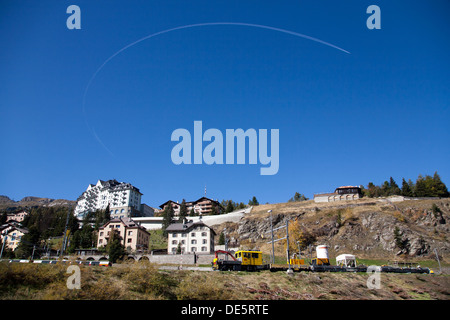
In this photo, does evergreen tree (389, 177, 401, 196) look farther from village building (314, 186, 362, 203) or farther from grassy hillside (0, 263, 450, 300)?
grassy hillside (0, 263, 450, 300)

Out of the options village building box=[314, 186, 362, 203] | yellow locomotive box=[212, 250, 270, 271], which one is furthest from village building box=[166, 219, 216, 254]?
village building box=[314, 186, 362, 203]

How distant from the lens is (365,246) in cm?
6925

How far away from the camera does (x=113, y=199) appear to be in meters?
138

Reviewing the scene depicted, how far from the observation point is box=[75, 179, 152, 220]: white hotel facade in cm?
13338

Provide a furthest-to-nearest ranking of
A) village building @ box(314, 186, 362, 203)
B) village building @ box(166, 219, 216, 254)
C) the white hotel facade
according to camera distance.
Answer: the white hotel facade → village building @ box(314, 186, 362, 203) → village building @ box(166, 219, 216, 254)

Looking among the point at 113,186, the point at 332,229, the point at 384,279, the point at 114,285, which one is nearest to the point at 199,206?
the point at 113,186

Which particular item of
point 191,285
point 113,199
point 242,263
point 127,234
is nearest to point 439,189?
point 242,263

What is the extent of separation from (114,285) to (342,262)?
4010cm

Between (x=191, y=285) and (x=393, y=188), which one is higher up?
(x=393, y=188)

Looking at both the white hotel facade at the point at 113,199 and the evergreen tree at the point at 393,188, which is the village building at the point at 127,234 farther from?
the evergreen tree at the point at 393,188

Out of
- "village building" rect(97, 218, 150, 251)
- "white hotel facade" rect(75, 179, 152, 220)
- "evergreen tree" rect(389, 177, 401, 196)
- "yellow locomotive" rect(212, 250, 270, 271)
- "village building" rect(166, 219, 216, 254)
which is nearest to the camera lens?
"yellow locomotive" rect(212, 250, 270, 271)

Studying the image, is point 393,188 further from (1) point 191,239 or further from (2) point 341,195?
(1) point 191,239

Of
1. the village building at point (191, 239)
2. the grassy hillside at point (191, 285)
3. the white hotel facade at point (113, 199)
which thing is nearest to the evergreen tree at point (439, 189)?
the grassy hillside at point (191, 285)
